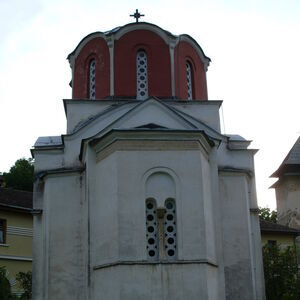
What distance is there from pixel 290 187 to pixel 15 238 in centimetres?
1466

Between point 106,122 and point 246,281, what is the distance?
5940 mm

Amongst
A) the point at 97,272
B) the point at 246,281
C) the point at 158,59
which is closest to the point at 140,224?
the point at 97,272

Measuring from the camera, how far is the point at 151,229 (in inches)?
512

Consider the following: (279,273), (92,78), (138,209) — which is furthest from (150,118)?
(279,273)

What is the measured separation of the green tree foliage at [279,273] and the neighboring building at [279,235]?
720 centimetres

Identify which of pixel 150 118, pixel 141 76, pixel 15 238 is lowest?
pixel 15 238

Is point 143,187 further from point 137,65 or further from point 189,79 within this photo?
point 189,79

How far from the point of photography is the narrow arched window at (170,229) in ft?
42.2

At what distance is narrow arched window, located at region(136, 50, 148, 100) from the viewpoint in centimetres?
1645

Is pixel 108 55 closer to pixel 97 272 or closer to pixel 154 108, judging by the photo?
pixel 154 108

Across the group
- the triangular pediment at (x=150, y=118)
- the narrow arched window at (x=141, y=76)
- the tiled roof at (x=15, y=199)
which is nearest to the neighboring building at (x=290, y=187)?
the tiled roof at (x=15, y=199)

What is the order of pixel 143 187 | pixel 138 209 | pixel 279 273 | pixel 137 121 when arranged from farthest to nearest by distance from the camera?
1. pixel 279 273
2. pixel 137 121
3. pixel 143 187
4. pixel 138 209

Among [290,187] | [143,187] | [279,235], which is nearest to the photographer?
[143,187]

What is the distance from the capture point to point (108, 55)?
16.9 meters
